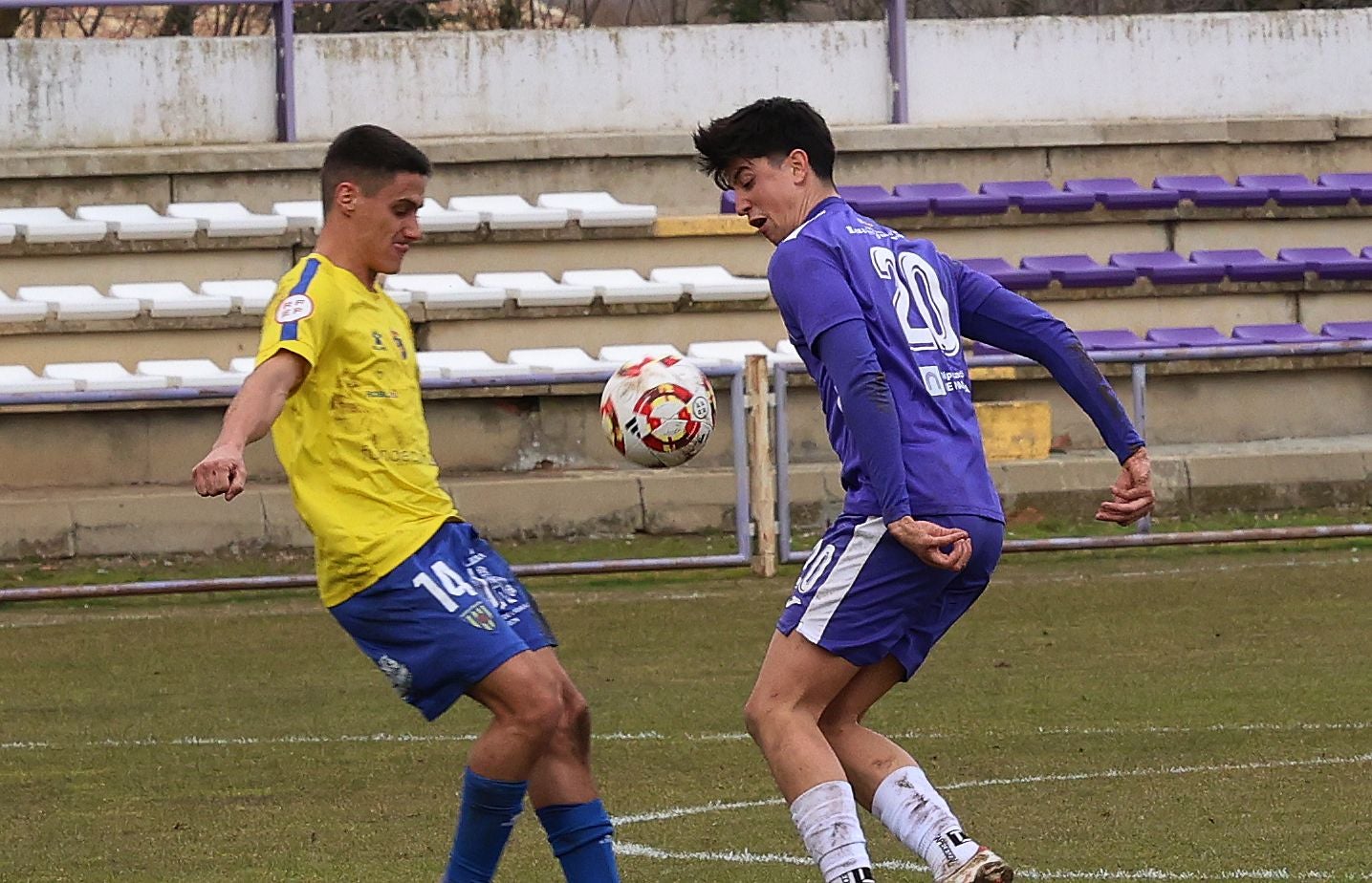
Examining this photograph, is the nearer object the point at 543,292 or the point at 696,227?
the point at 543,292

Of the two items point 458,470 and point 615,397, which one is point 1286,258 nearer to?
point 458,470

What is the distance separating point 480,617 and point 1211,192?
49.1 feet

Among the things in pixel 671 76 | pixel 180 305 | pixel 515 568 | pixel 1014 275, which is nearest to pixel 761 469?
pixel 515 568

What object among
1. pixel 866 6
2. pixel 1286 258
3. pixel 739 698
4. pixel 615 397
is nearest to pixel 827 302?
pixel 615 397

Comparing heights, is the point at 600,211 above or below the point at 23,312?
above

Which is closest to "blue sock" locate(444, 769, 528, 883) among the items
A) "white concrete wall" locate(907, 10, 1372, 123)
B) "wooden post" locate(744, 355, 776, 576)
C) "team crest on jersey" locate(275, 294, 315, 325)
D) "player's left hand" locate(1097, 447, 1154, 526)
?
"team crest on jersey" locate(275, 294, 315, 325)

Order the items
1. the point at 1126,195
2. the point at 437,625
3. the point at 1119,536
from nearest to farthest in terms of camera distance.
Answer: the point at 437,625 → the point at 1119,536 → the point at 1126,195

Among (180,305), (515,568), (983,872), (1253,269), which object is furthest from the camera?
(1253,269)

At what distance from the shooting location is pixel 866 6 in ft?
67.7

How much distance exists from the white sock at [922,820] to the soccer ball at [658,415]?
181 cm

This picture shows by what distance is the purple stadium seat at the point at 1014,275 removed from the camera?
17.8 meters

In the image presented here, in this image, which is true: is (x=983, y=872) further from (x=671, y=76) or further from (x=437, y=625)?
(x=671, y=76)

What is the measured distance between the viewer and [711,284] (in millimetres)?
17438

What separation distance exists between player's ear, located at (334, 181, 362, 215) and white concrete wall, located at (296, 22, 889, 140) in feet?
46.1
